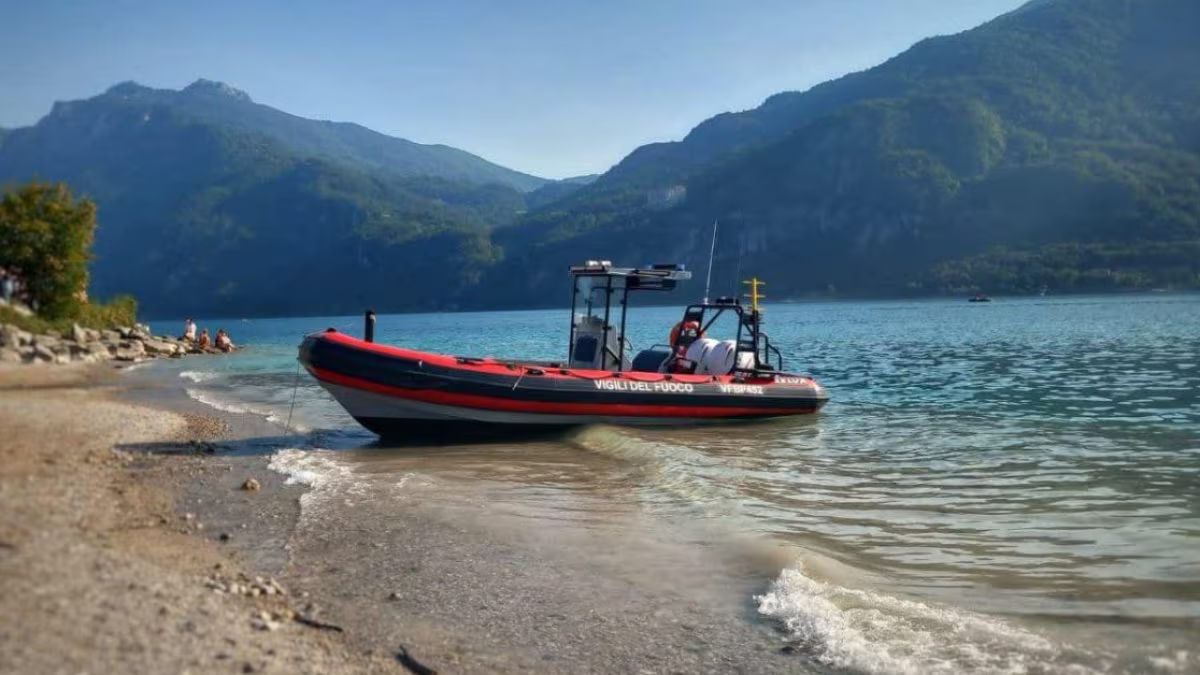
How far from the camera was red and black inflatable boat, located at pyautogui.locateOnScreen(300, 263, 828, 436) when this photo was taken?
12312mm

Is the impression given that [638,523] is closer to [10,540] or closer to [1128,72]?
[10,540]

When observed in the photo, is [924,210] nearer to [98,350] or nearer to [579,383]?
[98,350]

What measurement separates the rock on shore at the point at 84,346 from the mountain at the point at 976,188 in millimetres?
92736

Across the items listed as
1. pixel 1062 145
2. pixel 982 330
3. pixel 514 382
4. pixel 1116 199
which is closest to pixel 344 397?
pixel 514 382

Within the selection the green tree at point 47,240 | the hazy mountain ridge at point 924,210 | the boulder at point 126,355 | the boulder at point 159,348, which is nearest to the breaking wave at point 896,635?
the boulder at point 126,355

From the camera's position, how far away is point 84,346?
27.5m

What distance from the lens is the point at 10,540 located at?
424 centimetres

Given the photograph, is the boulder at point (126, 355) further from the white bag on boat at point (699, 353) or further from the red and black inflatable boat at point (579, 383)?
the white bag on boat at point (699, 353)

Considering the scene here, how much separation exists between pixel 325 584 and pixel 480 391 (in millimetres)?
7424

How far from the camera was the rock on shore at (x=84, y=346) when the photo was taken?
23219 millimetres

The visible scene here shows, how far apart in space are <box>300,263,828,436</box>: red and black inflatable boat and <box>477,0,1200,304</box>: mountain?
104354 mm

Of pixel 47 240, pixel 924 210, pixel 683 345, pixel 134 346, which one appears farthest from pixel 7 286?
pixel 924 210

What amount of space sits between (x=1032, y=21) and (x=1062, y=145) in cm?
6600

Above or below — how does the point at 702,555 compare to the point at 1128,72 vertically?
below
